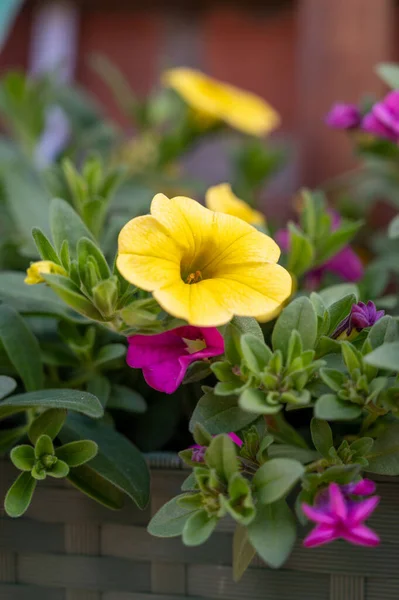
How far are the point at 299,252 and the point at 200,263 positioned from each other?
0.48 feet

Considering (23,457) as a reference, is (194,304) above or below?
above

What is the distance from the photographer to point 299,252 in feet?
1.85

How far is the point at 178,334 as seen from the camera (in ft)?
1.45

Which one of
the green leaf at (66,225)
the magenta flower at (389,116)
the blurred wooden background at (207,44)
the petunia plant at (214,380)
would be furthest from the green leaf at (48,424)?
the blurred wooden background at (207,44)

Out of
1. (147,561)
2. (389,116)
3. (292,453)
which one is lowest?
(147,561)

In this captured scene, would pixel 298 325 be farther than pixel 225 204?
No

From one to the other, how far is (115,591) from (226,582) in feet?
0.24

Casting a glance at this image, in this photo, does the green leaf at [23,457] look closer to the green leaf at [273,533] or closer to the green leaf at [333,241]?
the green leaf at [273,533]

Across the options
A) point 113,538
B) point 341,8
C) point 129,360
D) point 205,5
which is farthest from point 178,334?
point 205,5

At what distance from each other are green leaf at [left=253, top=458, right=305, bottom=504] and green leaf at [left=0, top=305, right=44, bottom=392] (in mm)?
195

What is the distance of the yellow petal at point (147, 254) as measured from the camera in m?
0.38

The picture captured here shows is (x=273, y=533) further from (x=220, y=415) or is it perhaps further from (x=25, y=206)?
(x=25, y=206)

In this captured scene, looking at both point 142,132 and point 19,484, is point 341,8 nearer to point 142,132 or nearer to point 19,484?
point 142,132

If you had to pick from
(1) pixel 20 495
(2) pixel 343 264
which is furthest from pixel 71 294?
(2) pixel 343 264
